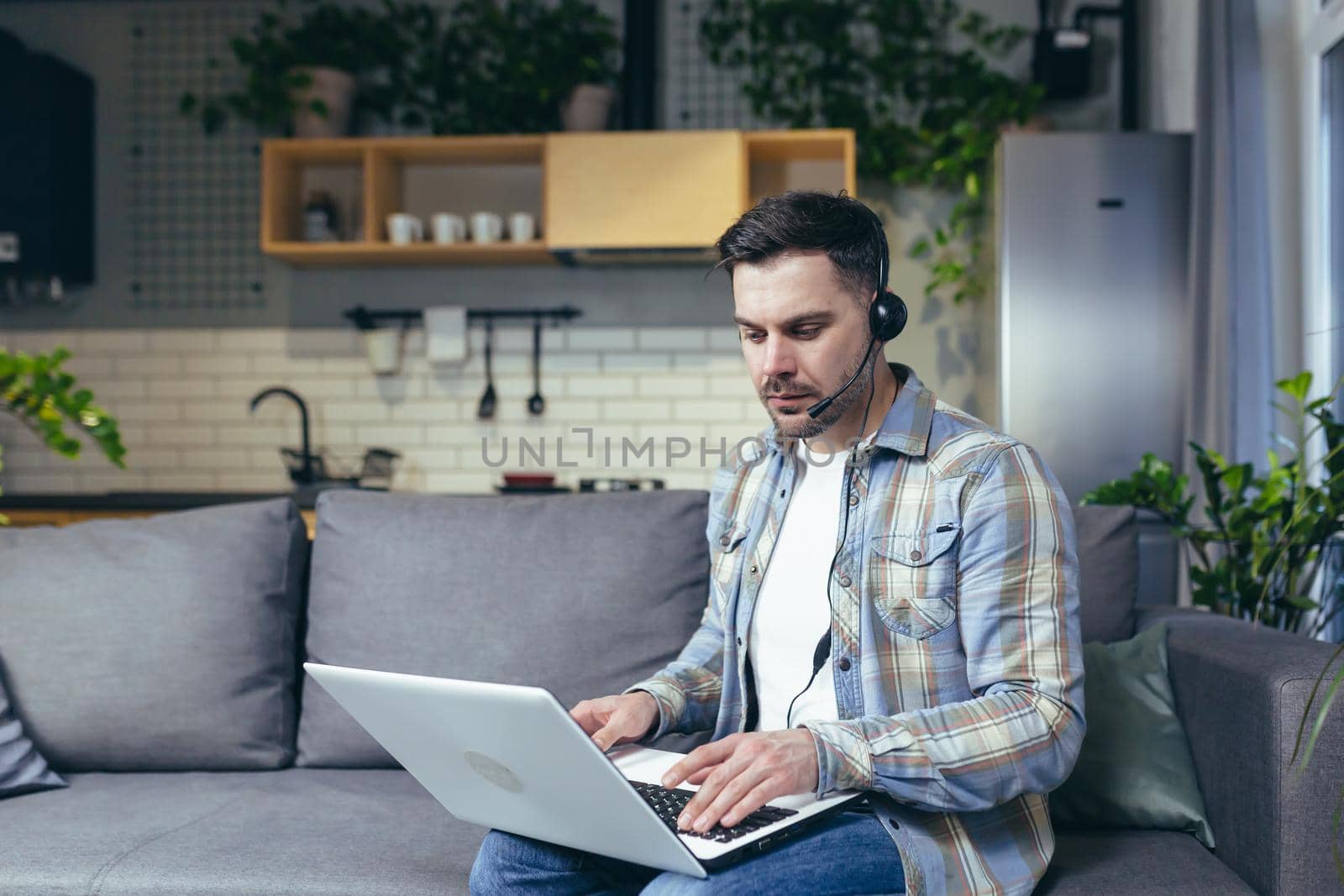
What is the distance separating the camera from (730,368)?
4.37 meters

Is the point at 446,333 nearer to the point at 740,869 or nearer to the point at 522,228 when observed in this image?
the point at 522,228

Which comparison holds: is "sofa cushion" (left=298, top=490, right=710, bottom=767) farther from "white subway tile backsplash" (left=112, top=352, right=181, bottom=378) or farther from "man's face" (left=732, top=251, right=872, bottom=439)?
"white subway tile backsplash" (left=112, top=352, right=181, bottom=378)

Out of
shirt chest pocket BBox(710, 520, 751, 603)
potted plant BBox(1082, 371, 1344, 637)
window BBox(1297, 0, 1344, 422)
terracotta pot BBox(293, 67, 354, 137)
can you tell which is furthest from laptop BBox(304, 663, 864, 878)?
terracotta pot BBox(293, 67, 354, 137)

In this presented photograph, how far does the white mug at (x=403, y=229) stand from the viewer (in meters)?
4.09

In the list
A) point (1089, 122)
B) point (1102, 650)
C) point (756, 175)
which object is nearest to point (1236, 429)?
point (1102, 650)

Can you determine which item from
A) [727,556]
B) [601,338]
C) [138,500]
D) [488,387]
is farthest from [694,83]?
[727,556]

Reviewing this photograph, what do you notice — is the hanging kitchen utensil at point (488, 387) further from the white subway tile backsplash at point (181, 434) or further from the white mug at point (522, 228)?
the white subway tile backsplash at point (181, 434)

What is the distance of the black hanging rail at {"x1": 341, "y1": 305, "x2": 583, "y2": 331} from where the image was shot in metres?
4.40

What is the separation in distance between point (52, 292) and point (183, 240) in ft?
1.69

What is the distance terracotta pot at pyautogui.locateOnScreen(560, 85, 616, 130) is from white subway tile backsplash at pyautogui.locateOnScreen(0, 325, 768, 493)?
29.6 inches

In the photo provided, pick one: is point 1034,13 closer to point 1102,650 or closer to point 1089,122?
point 1089,122

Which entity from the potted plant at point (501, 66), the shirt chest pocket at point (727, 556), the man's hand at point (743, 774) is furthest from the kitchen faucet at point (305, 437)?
the man's hand at point (743, 774)

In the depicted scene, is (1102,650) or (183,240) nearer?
(1102,650)

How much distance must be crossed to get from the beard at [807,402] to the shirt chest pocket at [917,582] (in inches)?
7.0
